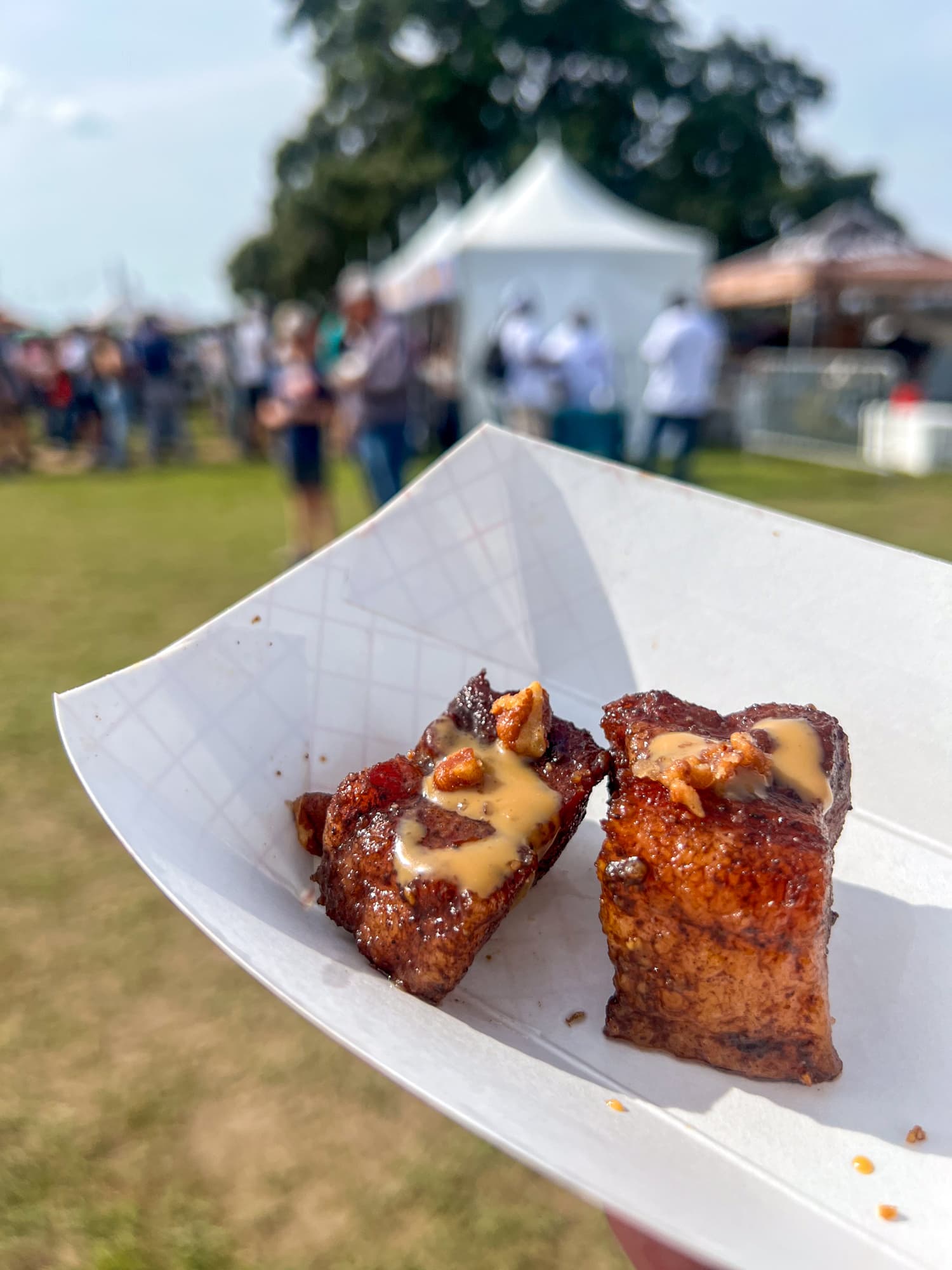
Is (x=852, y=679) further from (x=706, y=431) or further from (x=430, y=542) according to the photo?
(x=706, y=431)

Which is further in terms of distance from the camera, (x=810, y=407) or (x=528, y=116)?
(x=528, y=116)

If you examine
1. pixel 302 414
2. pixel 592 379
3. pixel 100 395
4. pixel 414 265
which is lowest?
pixel 100 395

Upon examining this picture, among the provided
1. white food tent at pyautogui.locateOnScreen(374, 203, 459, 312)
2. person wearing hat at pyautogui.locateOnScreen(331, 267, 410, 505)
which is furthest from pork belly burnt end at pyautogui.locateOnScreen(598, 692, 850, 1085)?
white food tent at pyautogui.locateOnScreen(374, 203, 459, 312)

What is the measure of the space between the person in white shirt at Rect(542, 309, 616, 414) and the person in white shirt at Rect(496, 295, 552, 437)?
0.21 metres

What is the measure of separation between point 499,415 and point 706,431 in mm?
7544

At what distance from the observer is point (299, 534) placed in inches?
380

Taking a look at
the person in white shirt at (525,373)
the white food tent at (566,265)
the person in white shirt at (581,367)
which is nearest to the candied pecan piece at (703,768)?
the person in white shirt at (581,367)

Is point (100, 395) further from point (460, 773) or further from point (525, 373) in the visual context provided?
point (460, 773)

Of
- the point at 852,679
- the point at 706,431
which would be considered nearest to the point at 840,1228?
the point at 852,679

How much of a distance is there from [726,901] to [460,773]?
1.72 ft

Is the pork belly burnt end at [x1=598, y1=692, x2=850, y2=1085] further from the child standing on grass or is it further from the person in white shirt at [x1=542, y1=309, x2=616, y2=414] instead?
the person in white shirt at [x1=542, y1=309, x2=616, y2=414]

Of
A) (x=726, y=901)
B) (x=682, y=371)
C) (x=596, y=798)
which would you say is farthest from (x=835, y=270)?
(x=726, y=901)

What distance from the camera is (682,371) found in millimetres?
11734

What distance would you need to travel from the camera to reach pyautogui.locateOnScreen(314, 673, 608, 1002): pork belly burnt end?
1640mm
